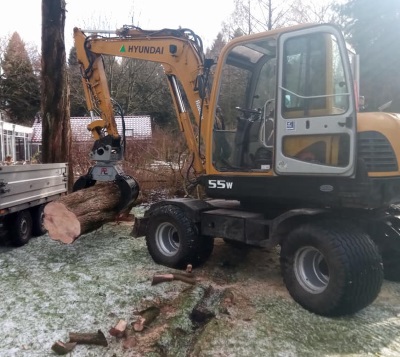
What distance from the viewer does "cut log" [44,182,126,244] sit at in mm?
6082

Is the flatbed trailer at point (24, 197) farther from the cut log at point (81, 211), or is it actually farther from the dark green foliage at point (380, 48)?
the dark green foliage at point (380, 48)

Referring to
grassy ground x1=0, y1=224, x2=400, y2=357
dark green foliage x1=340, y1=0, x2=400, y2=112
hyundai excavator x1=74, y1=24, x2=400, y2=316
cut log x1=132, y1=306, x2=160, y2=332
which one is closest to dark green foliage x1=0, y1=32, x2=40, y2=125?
dark green foliage x1=340, y1=0, x2=400, y2=112

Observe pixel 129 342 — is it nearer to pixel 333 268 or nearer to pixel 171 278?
pixel 171 278

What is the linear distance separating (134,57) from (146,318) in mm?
4168

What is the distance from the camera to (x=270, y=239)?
482cm

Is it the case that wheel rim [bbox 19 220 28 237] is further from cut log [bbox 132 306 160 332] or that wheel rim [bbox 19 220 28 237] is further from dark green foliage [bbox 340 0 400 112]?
dark green foliage [bbox 340 0 400 112]

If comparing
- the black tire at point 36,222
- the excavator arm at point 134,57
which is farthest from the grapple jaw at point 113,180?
the black tire at point 36,222

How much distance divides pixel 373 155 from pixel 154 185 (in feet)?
25.1

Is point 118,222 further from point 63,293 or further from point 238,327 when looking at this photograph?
point 238,327

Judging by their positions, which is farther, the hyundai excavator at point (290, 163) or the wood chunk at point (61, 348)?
the hyundai excavator at point (290, 163)

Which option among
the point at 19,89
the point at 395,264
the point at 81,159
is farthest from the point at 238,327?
the point at 19,89

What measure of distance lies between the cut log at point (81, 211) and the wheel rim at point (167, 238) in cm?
116

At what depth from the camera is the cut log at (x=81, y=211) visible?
608 centimetres

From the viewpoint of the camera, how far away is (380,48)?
800 inches
